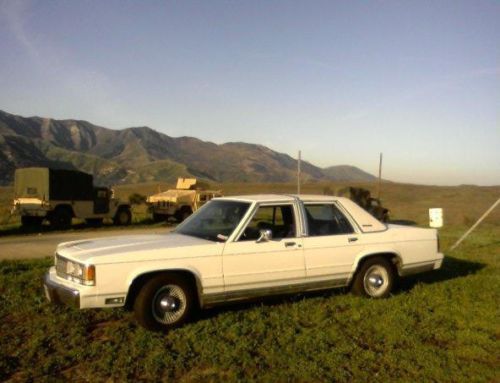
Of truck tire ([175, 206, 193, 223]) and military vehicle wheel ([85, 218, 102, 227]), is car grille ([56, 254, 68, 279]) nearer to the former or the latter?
military vehicle wheel ([85, 218, 102, 227])

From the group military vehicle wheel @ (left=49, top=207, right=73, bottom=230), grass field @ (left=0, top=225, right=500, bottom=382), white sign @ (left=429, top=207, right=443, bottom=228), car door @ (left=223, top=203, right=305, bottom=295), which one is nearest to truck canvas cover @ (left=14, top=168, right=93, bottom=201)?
military vehicle wheel @ (left=49, top=207, right=73, bottom=230)

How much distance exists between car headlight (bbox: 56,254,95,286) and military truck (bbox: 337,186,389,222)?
19.1m

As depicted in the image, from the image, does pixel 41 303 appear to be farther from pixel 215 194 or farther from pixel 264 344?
pixel 215 194

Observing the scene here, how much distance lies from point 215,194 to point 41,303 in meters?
16.5

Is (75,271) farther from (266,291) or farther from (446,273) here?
(446,273)

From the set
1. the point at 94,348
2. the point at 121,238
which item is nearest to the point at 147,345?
the point at 94,348

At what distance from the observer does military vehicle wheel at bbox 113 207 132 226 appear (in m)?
21.6

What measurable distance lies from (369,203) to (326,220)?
65.1 feet

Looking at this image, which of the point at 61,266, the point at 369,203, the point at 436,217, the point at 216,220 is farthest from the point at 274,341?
the point at 369,203

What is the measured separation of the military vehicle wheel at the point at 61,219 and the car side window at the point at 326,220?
14.6 m

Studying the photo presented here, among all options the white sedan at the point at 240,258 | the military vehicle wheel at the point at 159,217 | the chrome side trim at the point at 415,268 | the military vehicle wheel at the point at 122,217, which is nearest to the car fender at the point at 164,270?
the white sedan at the point at 240,258

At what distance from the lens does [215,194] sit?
23.4 metres

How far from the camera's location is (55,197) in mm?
19109

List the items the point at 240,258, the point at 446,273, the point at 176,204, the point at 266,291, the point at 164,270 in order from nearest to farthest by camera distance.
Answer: the point at 164,270, the point at 240,258, the point at 266,291, the point at 446,273, the point at 176,204
